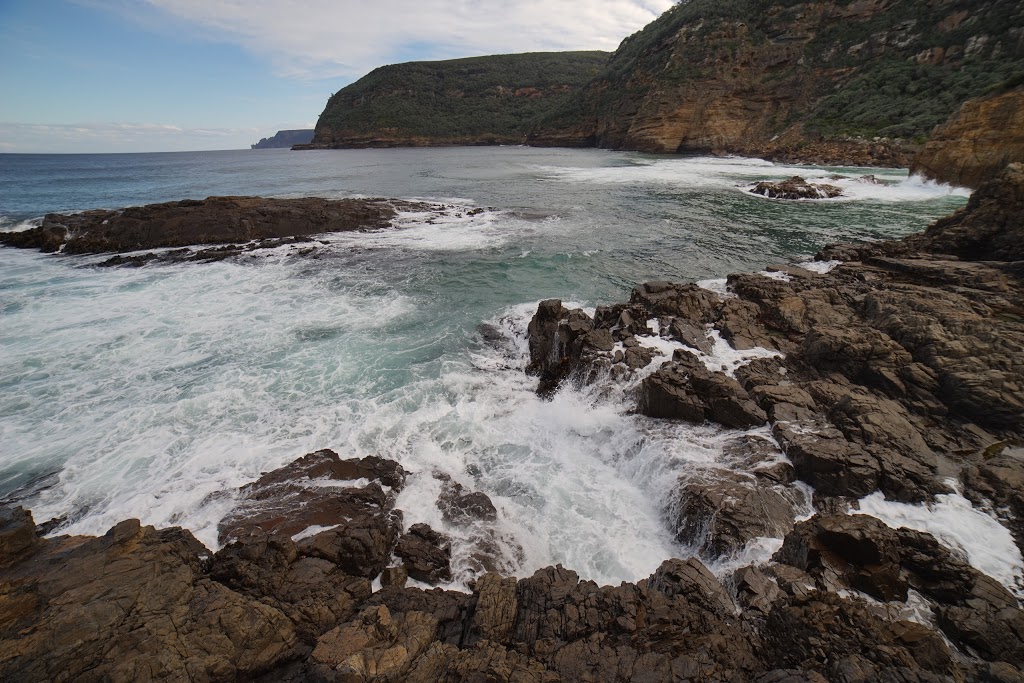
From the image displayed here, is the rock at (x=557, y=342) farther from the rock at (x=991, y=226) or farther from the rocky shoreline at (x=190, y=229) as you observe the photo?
the rocky shoreline at (x=190, y=229)

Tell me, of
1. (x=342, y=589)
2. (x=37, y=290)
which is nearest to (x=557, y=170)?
(x=37, y=290)

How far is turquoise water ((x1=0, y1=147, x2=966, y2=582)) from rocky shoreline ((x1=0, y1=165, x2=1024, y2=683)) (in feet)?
2.28

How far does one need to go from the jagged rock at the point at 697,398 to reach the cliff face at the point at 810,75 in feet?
150

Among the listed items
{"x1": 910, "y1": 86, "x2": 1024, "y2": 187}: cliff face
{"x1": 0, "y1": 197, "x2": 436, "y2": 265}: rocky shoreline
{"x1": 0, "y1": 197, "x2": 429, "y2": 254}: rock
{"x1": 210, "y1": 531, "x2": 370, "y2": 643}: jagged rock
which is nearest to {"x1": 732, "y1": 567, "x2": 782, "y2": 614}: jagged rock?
{"x1": 210, "y1": 531, "x2": 370, "y2": 643}: jagged rock

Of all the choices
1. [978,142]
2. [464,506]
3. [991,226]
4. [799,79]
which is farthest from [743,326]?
[799,79]

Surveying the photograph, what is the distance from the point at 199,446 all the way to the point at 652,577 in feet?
27.1

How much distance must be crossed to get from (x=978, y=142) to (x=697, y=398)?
29011mm

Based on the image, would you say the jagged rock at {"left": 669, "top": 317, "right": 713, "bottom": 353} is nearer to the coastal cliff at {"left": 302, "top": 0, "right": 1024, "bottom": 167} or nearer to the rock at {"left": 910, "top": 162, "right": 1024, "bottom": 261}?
the rock at {"left": 910, "top": 162, "right": 1024, "bottom": 261}

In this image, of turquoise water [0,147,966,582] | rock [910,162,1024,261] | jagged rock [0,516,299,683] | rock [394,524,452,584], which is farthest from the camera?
rock [910,162,1024,261]

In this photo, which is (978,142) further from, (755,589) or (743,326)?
(755,589)

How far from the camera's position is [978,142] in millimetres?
24312

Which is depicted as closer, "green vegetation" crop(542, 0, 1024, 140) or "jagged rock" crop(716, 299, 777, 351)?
"jagged rock" crop(716, 299, 777, 351)

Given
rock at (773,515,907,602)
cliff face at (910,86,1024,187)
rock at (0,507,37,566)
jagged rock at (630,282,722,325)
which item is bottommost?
rock at (773,515,907,602)

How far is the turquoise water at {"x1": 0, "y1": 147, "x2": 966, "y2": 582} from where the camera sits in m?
7.47
